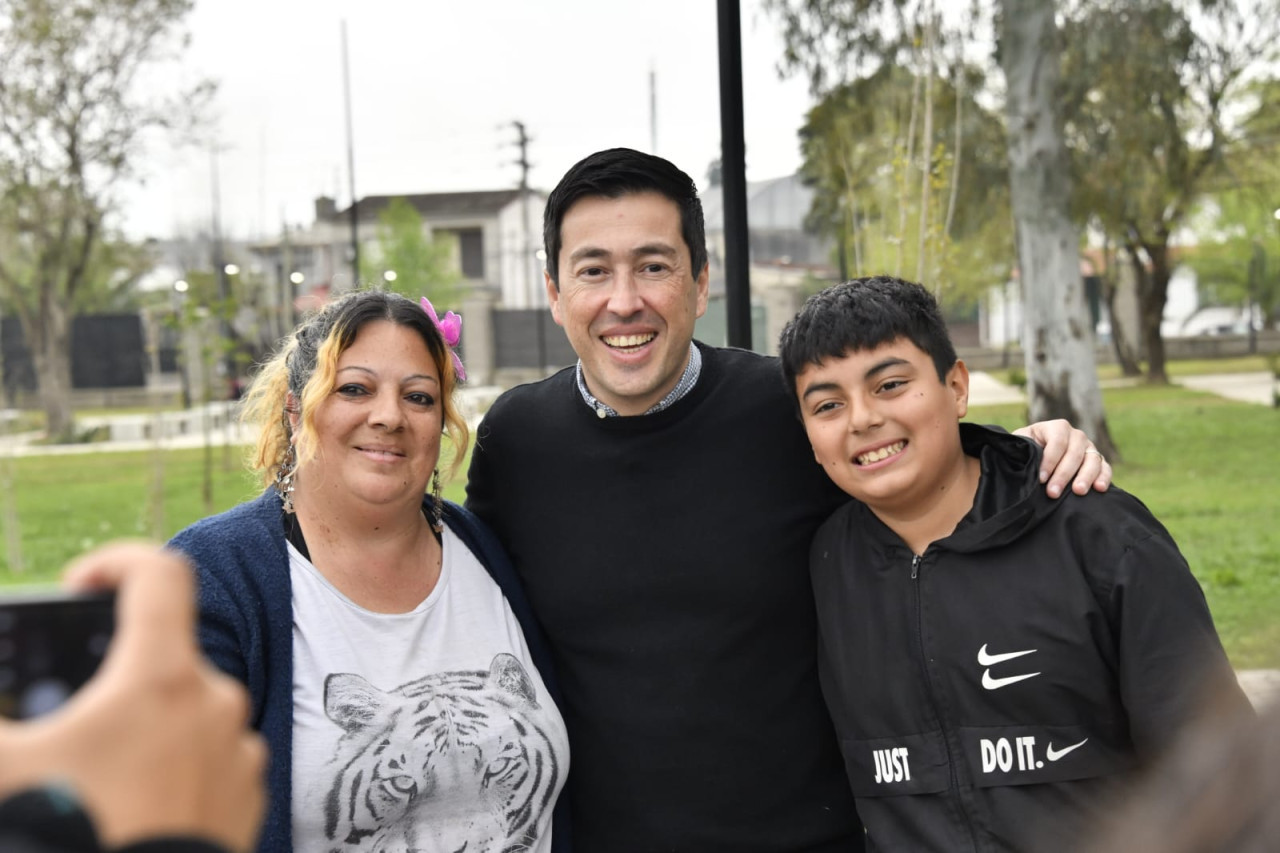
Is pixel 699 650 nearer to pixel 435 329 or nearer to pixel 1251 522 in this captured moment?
pixel 435 329

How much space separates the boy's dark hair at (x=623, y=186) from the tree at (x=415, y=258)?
15887mm

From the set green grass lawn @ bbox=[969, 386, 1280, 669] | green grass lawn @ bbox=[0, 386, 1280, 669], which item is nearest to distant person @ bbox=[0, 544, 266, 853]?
green grass lawn @ bbox=[969, 386, 1280, 669]

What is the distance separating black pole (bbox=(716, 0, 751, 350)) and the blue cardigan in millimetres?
1744

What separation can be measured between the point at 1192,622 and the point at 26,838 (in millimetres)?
1630

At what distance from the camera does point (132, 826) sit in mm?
570

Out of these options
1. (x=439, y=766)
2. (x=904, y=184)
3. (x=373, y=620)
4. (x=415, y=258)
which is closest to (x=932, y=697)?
(x=439, y=766)

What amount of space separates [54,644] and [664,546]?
67.6 inches

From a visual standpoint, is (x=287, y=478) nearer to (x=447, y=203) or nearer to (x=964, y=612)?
(x=964, y=612)

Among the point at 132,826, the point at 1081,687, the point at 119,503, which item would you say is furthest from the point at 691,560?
the point at 119,503

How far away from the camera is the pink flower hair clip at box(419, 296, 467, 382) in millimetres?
2373

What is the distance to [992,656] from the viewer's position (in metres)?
1.90

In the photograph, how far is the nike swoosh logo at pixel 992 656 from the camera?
1.88m

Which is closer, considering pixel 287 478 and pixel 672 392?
pixel 287 478

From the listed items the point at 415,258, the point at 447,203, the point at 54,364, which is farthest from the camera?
the point at 415,258
